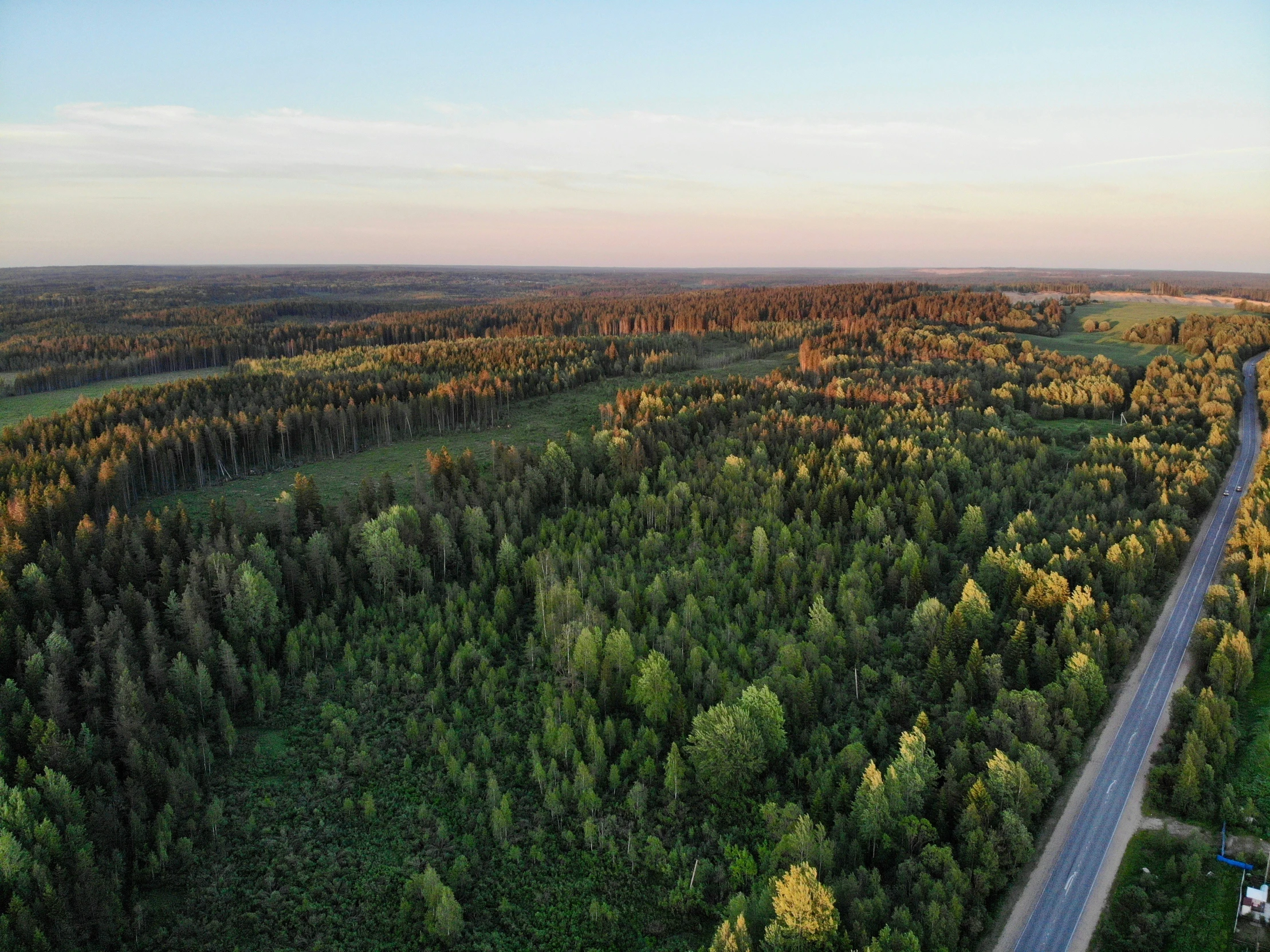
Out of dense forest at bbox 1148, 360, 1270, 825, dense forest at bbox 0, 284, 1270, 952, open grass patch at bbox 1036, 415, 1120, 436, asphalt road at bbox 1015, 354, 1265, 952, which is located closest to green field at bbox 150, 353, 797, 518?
dense forest at bbox 0, 284, 1270, 952

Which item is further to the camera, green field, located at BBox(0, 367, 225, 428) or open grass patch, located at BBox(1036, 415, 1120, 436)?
green field, located at BBox(0, 367, 225, 428)

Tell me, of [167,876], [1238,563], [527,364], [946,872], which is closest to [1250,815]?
[946,872]

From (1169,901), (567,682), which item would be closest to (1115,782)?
(1169,901)

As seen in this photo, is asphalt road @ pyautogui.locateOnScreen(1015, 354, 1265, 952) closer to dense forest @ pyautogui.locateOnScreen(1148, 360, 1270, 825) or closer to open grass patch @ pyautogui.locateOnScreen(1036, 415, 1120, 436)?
dense forest @ pyautogui.locateOnScreen(1148, 360, 1270, 825)

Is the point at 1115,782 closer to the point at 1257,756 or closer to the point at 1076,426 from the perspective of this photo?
the point at 1257,756

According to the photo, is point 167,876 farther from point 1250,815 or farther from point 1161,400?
point 1161,400

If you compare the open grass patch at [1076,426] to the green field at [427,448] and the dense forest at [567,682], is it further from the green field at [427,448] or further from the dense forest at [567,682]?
the green field at [427,448]

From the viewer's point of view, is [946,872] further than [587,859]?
No
